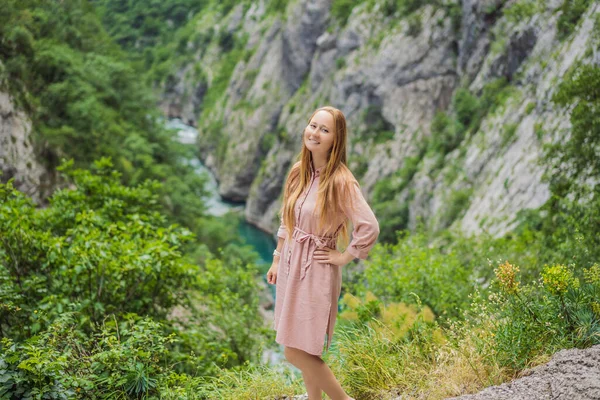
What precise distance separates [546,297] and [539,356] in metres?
0.53

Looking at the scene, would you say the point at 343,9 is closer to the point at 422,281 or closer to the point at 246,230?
the point at 246,230

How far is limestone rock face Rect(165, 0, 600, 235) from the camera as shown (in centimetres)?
2195

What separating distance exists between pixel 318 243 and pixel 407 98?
122ft

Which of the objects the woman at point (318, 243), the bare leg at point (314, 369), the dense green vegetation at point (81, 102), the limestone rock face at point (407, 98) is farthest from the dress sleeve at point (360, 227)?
the dense green vegetation at point (81, 102)

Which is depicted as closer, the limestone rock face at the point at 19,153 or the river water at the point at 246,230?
the limestone rock face at the point at 19,153

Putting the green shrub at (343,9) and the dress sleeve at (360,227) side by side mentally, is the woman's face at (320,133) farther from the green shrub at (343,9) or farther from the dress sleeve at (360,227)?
the green shrub at (343,9)

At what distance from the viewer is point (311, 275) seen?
4.45 metres

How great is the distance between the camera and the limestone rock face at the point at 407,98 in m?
22.0

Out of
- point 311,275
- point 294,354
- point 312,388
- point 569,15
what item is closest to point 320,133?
point 311,275

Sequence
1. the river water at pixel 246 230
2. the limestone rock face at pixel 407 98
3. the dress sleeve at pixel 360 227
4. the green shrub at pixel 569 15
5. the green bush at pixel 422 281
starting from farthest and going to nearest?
the river water at pixel 246 230 → the limestone rock face at pixel 407 98 → the green shrub at pixel 569 15 → the green bush at pixel 422 281 → the dress sleeve at pixel 360 227

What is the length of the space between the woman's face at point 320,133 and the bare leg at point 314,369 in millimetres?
1666

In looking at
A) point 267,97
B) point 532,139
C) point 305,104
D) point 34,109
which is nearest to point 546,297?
point 532,139

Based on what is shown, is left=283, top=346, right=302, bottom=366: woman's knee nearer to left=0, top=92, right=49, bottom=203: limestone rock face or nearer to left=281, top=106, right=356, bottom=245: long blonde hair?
left=281, top=106, right=356, bottom=245: long blonde hair

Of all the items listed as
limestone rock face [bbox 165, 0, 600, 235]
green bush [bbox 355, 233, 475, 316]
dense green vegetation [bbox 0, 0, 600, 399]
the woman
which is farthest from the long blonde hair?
limestone rock face [bbox 165, 0, 600, 235]
